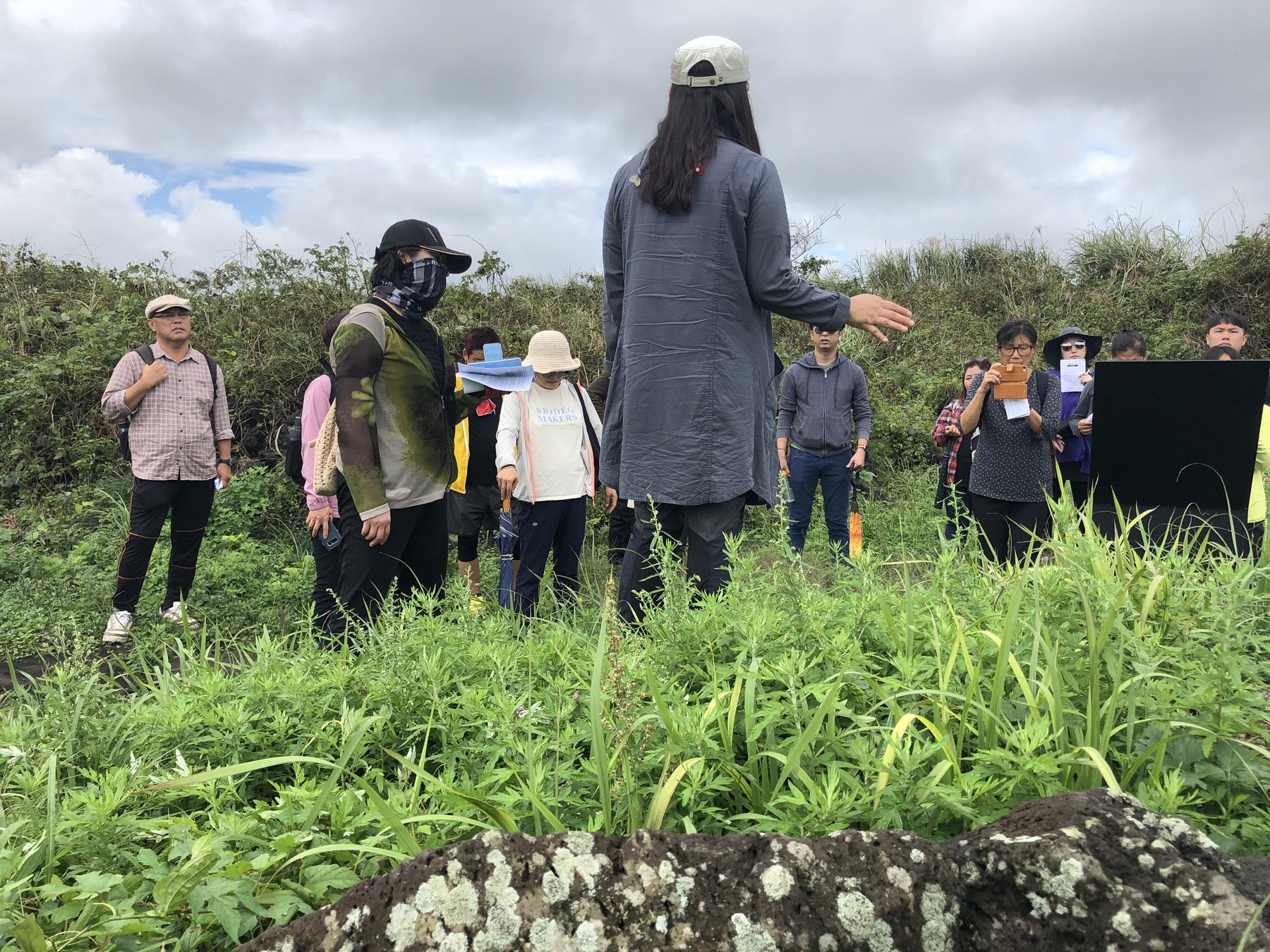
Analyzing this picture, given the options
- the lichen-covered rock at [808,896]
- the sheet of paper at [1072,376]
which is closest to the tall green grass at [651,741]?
the lichen-covered rock at [808,896]

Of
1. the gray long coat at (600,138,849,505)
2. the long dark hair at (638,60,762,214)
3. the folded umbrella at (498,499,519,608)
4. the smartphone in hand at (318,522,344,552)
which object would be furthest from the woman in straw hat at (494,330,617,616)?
the long dark hair at (638,60,762,214)

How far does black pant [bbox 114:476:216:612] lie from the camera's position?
17.9 feet

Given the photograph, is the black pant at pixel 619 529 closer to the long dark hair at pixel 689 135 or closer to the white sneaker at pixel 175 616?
the white sneaker at pixel 175 616

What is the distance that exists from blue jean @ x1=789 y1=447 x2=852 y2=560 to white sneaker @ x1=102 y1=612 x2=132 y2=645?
16.2 ft

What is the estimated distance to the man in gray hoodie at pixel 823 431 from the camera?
6.91m

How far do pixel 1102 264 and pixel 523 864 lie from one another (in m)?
17.5

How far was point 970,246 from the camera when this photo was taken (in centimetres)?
1691

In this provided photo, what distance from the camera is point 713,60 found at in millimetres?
2986

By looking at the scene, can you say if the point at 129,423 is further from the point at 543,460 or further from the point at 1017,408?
the point at 1017,408

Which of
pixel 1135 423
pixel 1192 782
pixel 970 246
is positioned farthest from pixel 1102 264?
pixel 1192 782

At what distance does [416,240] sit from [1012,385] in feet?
12.4

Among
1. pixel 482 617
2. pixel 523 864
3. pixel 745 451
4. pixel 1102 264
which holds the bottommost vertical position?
pixel 482 617

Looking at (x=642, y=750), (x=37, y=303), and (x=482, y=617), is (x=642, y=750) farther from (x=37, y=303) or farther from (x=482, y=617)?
(x=37, y=303)

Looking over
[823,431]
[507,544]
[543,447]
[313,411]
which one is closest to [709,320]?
[543,447]
